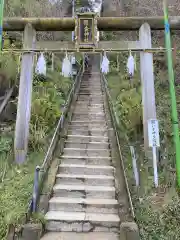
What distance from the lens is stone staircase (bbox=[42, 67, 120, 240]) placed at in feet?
18.7

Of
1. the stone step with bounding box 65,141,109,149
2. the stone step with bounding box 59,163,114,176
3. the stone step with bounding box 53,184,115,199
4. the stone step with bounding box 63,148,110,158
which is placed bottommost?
the stone step with bounding box 53,184,115,199

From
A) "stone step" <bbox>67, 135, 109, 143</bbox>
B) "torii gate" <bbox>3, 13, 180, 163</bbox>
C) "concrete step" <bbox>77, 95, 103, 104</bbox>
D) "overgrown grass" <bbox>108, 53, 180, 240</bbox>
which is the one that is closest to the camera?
"overgrown grass" <bbox>108, 53, 180, 240</bbox>

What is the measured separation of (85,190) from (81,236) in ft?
4.62

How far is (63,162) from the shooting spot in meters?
8.05

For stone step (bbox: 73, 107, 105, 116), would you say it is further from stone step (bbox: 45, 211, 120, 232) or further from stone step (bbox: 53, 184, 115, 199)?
stone step (bbox: 45, 211, 120, 232)

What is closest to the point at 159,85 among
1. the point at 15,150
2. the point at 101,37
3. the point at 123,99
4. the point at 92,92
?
the point at 123,99

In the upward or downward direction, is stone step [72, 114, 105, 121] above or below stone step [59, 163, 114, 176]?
above

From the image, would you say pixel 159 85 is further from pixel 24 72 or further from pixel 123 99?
pixel 24 72

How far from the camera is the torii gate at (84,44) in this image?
8.85 meters

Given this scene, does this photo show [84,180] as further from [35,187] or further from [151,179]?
[151,179]

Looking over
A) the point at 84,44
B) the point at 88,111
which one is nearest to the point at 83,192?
the point at 84,44

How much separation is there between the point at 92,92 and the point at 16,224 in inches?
423

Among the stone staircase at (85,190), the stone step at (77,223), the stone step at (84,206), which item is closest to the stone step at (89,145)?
the stone staircase at (85,190)

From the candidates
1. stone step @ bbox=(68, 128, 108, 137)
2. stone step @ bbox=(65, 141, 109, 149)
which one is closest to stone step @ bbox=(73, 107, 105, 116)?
stone step @ bbox=(68, 128, 108, 137)
